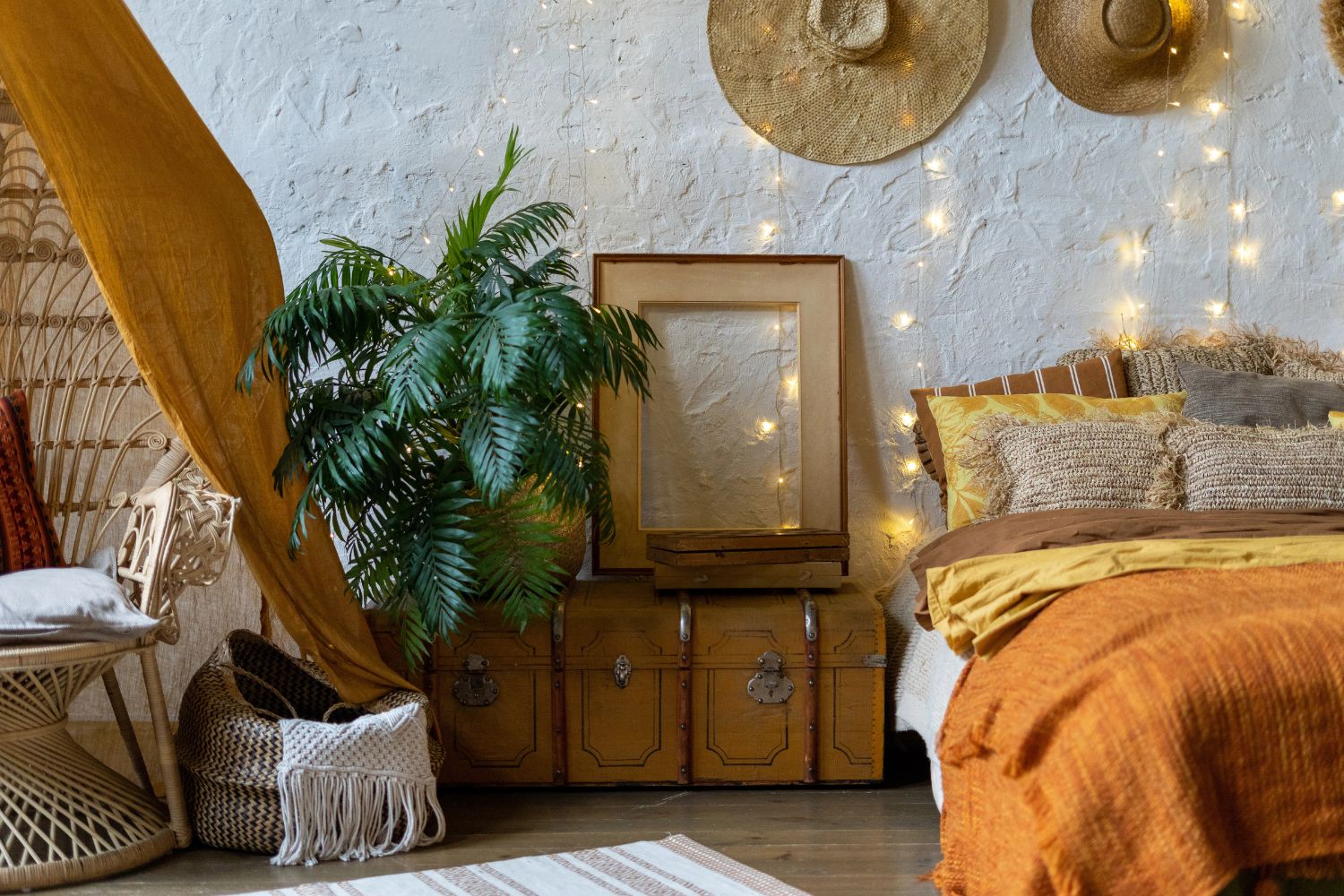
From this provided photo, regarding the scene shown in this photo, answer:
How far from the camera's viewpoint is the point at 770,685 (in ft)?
8.66

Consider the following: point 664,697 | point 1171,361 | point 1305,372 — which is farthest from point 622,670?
point 1305,372

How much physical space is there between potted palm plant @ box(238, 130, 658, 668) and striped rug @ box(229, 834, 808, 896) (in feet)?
1.63

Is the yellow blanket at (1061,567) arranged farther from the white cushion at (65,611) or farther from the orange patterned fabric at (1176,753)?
the white cushion at (65,611)

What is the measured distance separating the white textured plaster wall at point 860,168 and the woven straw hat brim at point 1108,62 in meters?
0.04

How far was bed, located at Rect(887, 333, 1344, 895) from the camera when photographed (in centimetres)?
136

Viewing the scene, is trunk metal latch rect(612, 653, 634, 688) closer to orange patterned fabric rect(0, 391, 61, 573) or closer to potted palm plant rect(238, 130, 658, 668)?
potted palm plant rect(238, 130, 658, 668)

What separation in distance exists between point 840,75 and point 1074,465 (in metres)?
1.32

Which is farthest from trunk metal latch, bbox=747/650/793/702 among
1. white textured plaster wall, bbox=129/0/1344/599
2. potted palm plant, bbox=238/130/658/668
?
white textured plaster wall, bbox=129/0/1344/599

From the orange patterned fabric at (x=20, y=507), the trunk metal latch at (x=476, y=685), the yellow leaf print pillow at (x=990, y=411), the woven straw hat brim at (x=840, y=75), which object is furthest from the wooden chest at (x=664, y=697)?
the woven straw hat brim at (x=840, y=75)

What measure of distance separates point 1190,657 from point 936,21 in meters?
2.22

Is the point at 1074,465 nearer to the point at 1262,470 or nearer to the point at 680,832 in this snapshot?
the point at 1262,470

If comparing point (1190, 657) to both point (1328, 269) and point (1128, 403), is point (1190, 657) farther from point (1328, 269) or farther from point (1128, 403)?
point (1328, 269)

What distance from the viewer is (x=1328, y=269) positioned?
10.7 feet

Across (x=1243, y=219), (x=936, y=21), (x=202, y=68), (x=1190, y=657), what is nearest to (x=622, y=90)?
(x=936, y=21)
